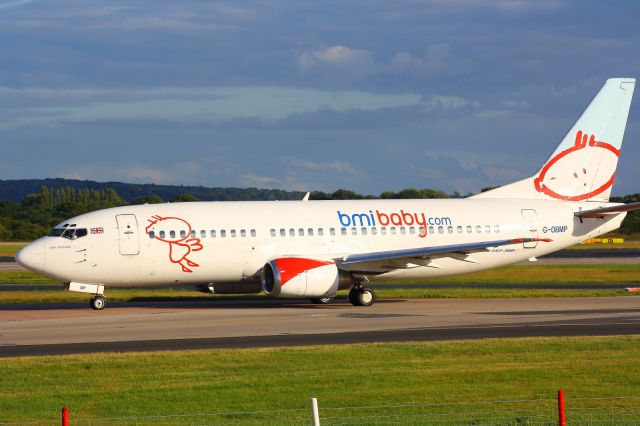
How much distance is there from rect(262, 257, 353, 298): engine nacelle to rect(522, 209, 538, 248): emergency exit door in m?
8.79

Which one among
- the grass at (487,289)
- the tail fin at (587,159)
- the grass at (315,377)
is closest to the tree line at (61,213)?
the grass at (487,289)

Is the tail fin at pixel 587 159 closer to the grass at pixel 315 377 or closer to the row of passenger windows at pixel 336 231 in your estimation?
the row of passenger windows at pixel 336 231

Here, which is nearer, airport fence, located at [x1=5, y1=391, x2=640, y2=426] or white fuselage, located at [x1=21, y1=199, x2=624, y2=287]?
airport fence, located at [x1=5, y1=391, x2=640, y2=426]

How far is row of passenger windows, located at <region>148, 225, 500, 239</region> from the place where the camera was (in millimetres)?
41219

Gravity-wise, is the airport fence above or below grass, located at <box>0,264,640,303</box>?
below

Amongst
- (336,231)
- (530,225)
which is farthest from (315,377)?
(530,225)

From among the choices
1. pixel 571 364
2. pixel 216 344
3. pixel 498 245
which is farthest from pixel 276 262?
pixel 571 364

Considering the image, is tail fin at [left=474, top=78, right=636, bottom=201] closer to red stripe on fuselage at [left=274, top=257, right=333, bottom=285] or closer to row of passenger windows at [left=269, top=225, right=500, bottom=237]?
row of passenger windows at [left=269, top=225, right=500, bottom=237]

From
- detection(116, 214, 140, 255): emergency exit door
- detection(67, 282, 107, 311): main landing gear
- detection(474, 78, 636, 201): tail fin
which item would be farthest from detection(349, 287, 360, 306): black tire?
detection(67, 282, 107, 311): main landing gear

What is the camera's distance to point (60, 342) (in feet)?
98.4

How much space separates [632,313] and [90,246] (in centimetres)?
1999

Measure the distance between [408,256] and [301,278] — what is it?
A: 4339mm

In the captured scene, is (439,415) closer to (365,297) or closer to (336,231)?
(365,297)

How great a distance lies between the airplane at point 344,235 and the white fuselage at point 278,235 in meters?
0.04
